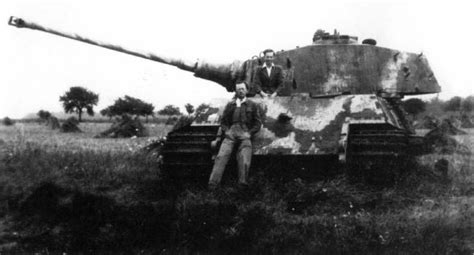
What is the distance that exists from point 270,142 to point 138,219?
232 cm

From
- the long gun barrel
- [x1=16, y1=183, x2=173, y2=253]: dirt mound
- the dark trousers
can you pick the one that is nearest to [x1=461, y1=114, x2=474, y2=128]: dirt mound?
the long gun barrel

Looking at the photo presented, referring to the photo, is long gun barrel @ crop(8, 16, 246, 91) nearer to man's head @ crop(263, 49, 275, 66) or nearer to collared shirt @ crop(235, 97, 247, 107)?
man's head @ crop(263, 49, 275, 66)

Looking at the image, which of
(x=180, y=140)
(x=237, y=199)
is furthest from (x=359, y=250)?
(x=180, y=140)

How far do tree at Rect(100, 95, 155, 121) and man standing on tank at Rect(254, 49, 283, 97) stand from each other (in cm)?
2441

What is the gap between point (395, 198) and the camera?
7000 mm

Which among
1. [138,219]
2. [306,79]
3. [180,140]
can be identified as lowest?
[138,219]

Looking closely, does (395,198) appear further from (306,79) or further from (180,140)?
(306,79)

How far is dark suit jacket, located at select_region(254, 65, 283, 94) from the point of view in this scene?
9.20 meters

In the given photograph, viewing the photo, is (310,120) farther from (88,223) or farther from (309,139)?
(88,223)

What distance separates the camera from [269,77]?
9.23 meters

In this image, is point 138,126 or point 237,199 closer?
point 237,199

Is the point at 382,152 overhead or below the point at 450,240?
overhead

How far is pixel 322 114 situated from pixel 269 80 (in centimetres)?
137

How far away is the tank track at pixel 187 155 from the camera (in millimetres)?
7871
